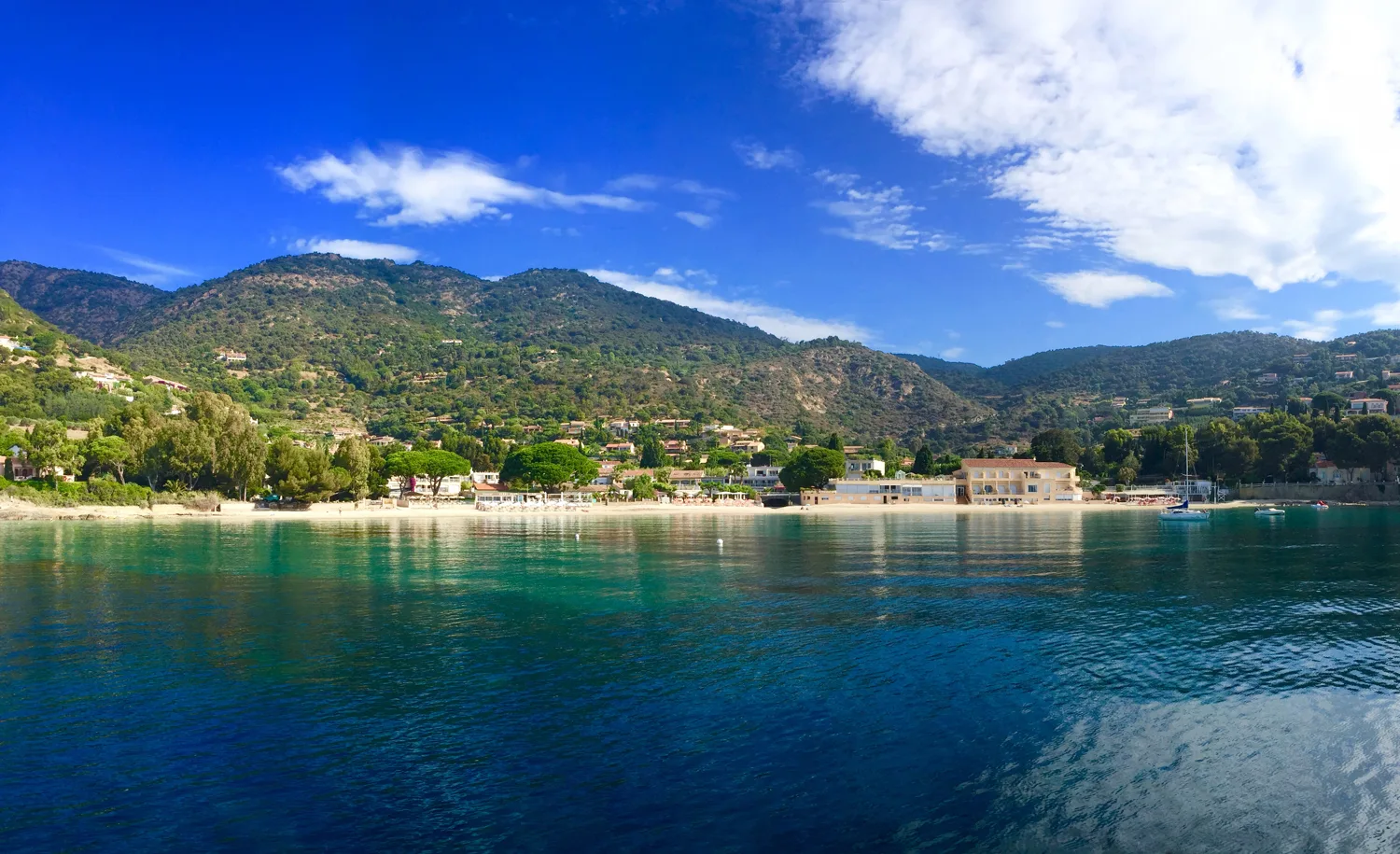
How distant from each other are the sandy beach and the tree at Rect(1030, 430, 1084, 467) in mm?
14338

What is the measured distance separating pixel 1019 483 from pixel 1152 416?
343 feet

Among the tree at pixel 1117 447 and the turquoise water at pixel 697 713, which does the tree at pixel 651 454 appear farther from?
the turquoise water at pixel 697 713

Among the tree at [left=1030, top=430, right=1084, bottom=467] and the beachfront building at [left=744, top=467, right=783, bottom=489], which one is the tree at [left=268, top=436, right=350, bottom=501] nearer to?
the beachfront building at [left=744, top=467, right=783, bottom=489]

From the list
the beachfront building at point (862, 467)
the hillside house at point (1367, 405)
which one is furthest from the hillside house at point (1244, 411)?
the beachfront building at point (862, 467)

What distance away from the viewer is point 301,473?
2992 inches

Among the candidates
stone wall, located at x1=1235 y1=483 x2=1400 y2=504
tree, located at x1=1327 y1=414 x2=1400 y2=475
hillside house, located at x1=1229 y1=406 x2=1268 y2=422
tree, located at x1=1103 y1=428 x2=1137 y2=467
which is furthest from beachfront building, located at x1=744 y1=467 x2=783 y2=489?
hillside house, located at x1=1229 y1=406 x2=1268 y2=422

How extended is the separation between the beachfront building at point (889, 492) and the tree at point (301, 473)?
190ft

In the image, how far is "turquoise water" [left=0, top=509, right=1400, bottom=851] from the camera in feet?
32.1

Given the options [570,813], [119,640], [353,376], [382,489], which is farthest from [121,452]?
[353,376]

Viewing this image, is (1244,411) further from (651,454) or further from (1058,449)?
(651,454)

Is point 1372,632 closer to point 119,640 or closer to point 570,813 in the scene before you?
point 570,813

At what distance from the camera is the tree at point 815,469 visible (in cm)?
10644

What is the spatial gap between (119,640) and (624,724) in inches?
542

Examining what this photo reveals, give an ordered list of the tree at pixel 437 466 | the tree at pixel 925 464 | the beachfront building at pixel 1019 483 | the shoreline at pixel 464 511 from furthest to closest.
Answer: the tree at pixel 925 464 → the beachfront building at pixel 1019 483 → the tree at pixel 437 466 → the shoreline at pixel 464 511
